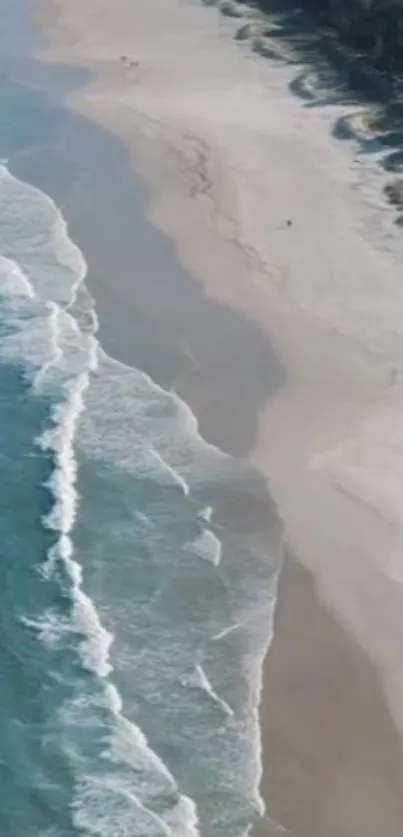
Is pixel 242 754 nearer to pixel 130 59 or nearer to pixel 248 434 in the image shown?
pixel 248 434

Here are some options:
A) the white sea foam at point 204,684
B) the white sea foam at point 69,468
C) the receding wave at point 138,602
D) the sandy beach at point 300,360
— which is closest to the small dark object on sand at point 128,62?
the sandy beach at point 300,360

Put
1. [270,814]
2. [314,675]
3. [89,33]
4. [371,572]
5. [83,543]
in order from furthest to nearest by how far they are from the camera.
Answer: [89,33] < [83,543] < [371,572] < [314,675] < [270,814]

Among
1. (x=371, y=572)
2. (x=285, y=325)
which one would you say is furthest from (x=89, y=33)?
(x=371, y=572)

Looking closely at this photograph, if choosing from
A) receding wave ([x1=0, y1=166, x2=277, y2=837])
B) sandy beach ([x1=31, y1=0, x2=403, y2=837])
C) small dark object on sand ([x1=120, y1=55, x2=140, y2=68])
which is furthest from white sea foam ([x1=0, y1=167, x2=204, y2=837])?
small dark object on sand ([x1=120, y1=55, x2=140, y2=68])

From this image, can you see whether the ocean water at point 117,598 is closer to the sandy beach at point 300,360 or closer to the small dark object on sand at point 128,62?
the sandy beach at point 300,360

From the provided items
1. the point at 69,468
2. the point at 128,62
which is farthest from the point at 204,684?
the point at 128,62

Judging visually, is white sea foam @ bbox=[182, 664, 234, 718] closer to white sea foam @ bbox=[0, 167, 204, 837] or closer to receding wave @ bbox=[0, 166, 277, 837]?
receding wave @ bbox=[0, 166, 277, 837]

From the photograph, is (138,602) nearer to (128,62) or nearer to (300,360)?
(300,360)
